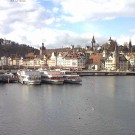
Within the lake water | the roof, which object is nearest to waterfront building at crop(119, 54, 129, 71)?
the roof

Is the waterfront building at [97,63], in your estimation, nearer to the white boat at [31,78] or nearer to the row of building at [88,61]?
the row of building at [88,61]

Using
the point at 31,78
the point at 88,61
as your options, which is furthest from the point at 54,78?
the point at 88,61

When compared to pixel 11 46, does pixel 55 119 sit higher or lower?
lower

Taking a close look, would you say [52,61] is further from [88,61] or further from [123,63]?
[123,63]

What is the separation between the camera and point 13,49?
183500 millimetres

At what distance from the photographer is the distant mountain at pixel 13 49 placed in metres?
178

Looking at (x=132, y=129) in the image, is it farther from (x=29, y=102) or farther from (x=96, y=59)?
(x=96, y=59)

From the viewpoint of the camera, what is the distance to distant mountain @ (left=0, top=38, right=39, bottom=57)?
6988 inches

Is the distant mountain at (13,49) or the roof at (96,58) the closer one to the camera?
the roof at (96,58)

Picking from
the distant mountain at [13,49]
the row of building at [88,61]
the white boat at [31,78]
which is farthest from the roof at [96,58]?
the white boat at [31,78]

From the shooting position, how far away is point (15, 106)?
3916cm

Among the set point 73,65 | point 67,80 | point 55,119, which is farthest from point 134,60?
point 55,119

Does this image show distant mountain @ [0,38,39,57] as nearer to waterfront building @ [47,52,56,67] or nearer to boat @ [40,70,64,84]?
waterfront building @ [47,52,56,67]

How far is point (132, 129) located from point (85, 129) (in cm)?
346
